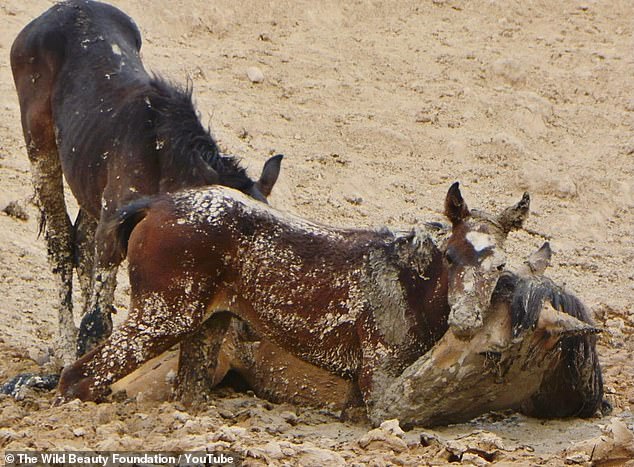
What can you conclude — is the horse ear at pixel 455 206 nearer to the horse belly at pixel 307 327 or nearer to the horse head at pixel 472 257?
the horse head at pixel 472 257

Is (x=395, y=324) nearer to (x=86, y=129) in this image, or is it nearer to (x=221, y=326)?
(x=221, y=326)

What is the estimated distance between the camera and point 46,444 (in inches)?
225

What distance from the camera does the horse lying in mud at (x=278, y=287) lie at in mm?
6797

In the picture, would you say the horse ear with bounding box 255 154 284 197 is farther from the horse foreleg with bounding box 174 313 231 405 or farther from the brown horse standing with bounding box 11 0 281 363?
the horse foreleg with bounding box 174 313 231 405

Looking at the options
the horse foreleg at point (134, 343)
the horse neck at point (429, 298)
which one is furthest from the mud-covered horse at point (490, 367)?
the horse foreleg at point (134, 343)

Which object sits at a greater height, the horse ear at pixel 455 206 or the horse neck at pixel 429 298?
the horse ear at pixel 455 206

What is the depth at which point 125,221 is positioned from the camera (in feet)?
22.9

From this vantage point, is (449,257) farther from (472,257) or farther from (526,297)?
(526,297)

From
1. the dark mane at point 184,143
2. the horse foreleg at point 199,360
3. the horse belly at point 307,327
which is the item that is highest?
the dark mane at point 184,143

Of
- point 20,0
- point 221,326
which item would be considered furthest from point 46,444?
point 20,0

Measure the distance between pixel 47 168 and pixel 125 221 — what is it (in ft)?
7.84

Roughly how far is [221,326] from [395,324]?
1.00 m

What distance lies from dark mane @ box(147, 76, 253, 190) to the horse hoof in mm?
1441

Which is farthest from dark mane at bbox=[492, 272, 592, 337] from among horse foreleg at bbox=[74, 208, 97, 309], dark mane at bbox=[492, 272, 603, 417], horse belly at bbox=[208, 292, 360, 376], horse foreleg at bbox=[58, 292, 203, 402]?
horse foreleg at bbox=[74, 208, 97, 309]
